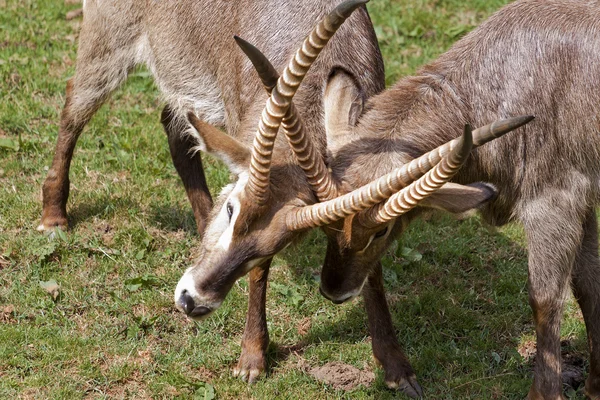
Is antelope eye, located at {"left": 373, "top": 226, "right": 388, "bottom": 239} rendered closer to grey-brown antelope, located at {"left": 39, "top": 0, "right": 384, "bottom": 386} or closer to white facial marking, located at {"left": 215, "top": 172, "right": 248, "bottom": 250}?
grey-brown antelope, located at {"left": 39, "top": 0, "right": 384, "bottom": 386}

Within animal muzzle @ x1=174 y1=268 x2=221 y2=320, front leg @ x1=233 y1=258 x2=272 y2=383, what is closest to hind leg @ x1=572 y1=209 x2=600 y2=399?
front leg @ x1=233 y1=258 x2=272 y2=383

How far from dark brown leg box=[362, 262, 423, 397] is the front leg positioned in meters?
0.65

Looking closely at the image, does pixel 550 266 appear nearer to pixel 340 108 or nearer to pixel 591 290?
pixel 591 290

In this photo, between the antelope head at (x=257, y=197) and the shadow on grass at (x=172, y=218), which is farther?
the shadow on grass at (x=172, y=218)

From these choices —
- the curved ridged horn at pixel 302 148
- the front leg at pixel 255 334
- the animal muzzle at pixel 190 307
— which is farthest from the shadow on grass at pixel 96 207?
the curved ridged horn at pixel 302 148

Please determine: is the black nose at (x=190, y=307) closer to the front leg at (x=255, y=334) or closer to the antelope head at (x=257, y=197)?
the antelope head at (x=257, y=197)

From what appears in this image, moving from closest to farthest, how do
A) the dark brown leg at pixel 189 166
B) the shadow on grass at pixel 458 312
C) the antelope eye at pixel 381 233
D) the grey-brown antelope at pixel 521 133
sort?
the antelope eye at pixel 381 233 → the grey-brown antelope at pixel 521 133 → the shadow on grass at pixel 458 312 → the dark brown leg at pixel 189 166

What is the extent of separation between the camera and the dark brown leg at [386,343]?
246 inches

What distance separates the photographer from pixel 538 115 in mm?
5566

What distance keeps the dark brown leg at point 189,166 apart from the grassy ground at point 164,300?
227 mm

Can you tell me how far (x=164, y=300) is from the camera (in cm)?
680

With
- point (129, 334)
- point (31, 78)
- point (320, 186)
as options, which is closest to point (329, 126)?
point (320, 186)

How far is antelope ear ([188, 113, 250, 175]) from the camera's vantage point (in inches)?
214

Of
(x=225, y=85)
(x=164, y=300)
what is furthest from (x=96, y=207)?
(x=225, y=85)
